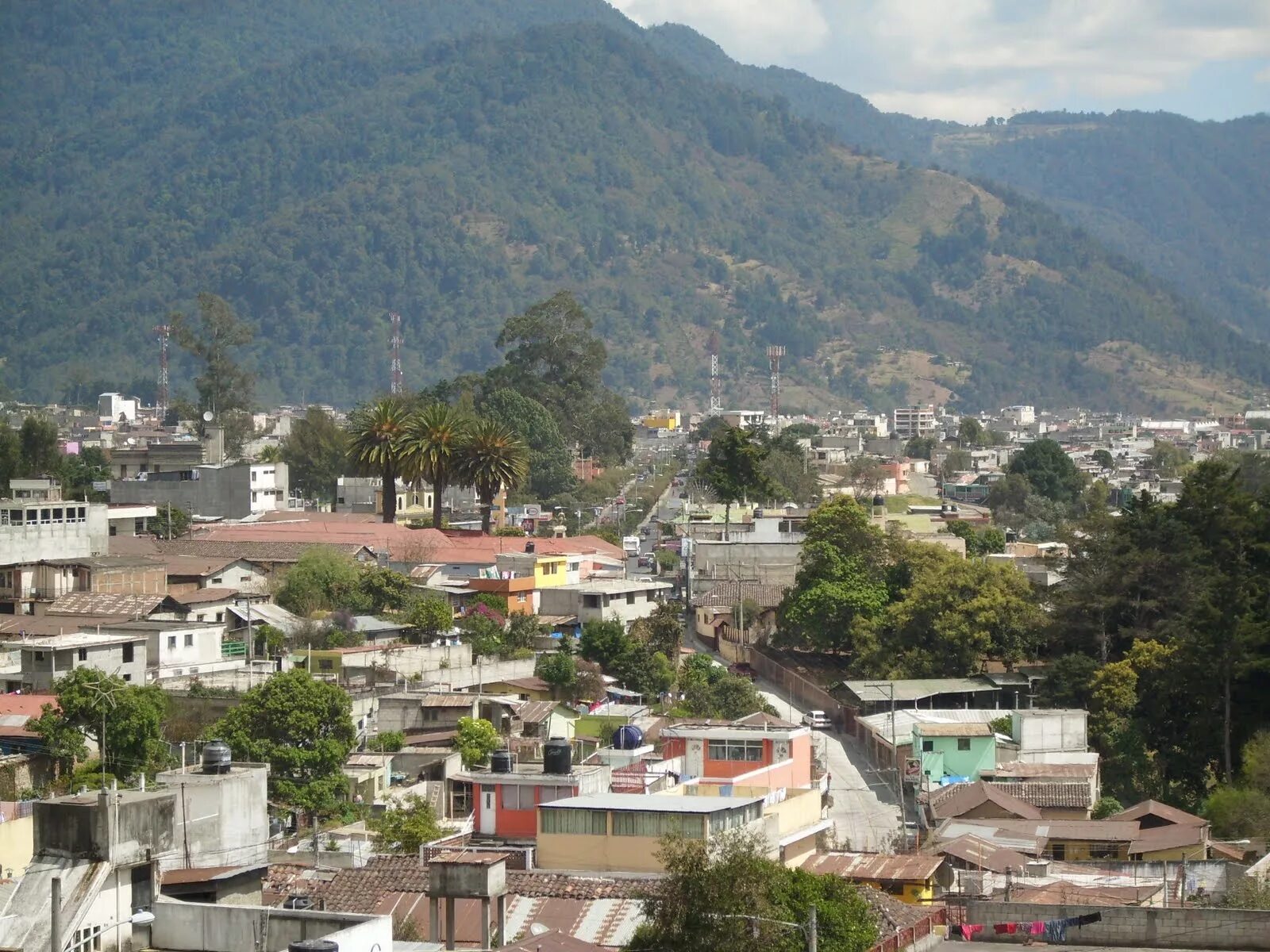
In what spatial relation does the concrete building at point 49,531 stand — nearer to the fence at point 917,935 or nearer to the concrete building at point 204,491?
the concrete building at point 204,491

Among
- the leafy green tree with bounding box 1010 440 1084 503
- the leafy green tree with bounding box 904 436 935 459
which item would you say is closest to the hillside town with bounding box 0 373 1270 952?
the leafy green tree with bounding box 1010 440 1084 503

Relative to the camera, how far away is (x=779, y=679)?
56.1 meters

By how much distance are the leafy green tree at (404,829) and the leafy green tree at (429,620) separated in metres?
16.7

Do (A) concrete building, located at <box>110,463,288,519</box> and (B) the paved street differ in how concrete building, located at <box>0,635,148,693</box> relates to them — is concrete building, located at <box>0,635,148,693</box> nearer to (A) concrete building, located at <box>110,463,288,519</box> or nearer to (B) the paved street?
(B) the paved street

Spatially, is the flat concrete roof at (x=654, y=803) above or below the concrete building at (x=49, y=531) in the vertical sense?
below

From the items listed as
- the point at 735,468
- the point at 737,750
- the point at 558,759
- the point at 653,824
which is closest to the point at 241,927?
the point at 653,824

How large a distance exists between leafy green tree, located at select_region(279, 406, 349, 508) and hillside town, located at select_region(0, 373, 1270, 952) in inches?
687

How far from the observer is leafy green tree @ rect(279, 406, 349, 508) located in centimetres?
10588

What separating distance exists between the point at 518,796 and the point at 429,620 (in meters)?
25.6

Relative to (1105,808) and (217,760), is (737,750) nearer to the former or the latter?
(217,760)

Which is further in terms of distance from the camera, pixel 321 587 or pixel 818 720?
pixel 321 587

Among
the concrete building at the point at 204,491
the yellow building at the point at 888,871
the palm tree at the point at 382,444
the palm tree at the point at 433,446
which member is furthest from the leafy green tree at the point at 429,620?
the concrete building at the point at 204,491

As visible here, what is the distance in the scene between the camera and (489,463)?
230ft

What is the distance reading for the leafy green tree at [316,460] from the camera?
106 meters
